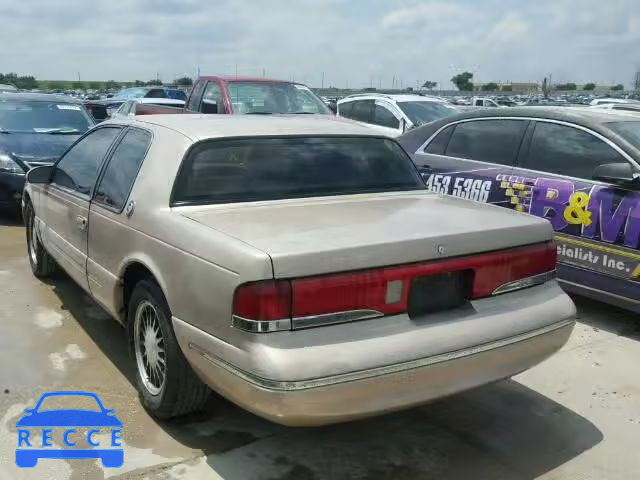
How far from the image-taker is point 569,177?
17.1 feet

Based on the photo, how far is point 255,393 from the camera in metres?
2.58

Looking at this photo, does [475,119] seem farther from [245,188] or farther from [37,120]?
[37,120]

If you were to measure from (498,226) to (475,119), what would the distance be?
326cm

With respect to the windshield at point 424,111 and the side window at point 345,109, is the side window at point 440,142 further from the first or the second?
the side window at point 345,109

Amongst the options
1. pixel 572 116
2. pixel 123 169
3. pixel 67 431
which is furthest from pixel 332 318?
pixel 572 116

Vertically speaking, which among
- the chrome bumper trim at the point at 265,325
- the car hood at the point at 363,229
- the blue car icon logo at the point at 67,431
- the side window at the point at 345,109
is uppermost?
the side window at the point at 345,109

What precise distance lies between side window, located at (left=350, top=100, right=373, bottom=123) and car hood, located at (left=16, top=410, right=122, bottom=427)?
359 inches

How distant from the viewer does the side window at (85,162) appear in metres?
4.38

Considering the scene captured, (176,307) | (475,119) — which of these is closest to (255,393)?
(176,307)

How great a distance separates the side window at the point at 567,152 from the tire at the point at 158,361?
3492 mm

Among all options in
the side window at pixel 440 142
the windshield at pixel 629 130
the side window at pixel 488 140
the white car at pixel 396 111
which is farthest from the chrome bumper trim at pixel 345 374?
the white car at pixel 396 111

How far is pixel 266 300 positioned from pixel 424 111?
941 cm

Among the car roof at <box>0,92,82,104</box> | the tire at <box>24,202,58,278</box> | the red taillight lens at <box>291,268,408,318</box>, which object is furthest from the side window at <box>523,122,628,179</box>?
the car roof at <box>0,92,82,104</box>

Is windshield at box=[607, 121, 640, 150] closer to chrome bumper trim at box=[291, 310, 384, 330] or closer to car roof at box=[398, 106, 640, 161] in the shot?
car roof at box=[398, 106, 640, 161]
